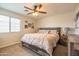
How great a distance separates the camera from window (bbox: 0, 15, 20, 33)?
1.50m

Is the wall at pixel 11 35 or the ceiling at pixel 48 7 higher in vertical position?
the ceiling at pixel 48 7

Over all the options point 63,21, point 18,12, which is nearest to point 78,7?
point 63,21

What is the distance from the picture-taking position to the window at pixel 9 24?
1498 millimetres

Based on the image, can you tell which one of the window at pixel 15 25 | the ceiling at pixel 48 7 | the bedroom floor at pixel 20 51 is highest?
the ceiling at pixel 48 7

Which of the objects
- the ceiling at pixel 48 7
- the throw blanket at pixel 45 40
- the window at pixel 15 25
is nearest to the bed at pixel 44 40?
the throw blanket at pixel 45 40

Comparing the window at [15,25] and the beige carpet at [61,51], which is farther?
the window at [15,25]

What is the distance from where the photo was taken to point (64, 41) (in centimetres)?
153

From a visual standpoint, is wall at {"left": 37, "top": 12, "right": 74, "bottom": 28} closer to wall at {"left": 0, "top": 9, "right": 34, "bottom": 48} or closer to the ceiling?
the ceiling

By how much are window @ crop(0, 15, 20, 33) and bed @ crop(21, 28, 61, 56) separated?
0.23 m

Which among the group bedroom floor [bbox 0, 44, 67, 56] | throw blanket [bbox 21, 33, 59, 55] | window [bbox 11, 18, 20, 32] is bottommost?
bedroom floor [bbox 0, 44, 67, 56]

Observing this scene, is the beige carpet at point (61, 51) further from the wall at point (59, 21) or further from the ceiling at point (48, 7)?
the ceiling at point (48, 7)

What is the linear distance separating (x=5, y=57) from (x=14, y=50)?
0.18 meters

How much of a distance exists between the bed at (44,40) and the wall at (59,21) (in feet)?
0.30

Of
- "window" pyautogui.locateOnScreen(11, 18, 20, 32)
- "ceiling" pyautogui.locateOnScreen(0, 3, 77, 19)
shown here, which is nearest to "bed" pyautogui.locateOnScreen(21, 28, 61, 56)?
→ "window" pyautogui.locateOnScreen(11, 18, 20, 32)
